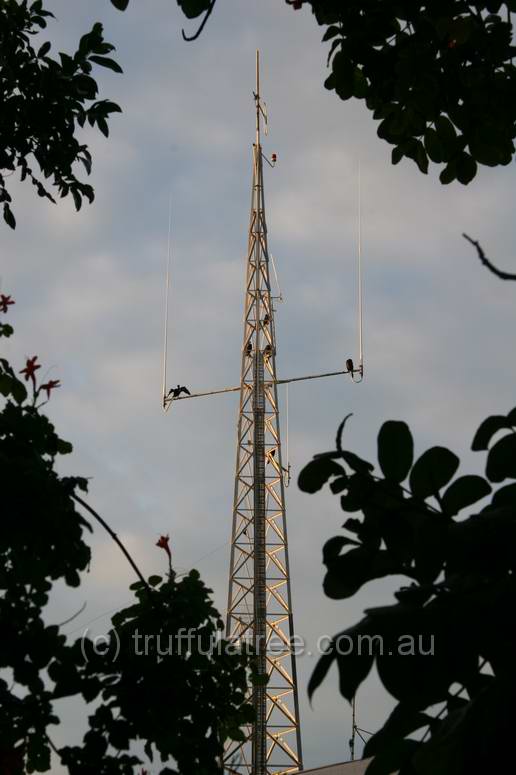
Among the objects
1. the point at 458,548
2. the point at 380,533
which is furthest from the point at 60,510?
the point at 458,548

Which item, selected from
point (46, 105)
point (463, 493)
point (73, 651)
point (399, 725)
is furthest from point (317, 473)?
point (46, 105)

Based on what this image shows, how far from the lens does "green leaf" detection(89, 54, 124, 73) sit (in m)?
3.86

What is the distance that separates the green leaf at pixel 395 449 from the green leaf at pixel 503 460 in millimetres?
123

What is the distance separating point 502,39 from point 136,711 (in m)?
2.21

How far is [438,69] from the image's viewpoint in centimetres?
278

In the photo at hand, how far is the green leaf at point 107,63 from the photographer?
3.86 meters

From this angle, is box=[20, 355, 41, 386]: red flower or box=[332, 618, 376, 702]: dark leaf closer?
box=[332, 618, 376, 702]: dark leaf

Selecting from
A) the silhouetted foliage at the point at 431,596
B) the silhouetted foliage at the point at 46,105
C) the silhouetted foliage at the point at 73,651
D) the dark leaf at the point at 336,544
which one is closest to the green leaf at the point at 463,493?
the silhouetted foliage at the point at 431,596

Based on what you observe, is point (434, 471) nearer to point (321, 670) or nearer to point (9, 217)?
point (321, 670)

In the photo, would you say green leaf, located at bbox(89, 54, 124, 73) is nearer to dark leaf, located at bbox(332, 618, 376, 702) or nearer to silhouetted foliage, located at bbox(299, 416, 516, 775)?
silhouetted foliage, located at bbox(299, 416, 516, 775)

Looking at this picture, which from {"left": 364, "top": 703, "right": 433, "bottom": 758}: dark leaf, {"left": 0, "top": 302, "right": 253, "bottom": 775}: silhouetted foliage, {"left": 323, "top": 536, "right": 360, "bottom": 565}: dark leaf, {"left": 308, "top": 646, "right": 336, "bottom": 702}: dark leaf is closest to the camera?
{"left": 308, "top": 646, "right": 336, "bottom": 702}: dark leaf

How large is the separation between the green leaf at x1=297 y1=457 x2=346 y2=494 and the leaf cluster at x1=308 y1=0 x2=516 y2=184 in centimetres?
160

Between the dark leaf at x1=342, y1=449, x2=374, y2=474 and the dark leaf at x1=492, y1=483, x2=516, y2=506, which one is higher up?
the dark leaf at x1=342, y1=449, x2=374, y2=474

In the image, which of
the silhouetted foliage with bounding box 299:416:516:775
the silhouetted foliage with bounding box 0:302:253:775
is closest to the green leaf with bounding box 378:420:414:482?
the silhouetted foliage with bounding box 299:416:516:775
